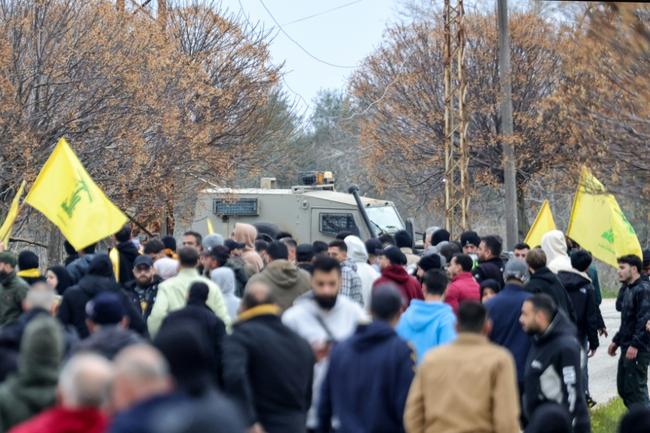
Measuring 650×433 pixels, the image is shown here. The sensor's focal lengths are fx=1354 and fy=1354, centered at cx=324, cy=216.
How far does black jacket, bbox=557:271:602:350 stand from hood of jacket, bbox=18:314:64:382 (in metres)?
7.79

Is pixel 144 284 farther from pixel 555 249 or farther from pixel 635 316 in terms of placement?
pixel 635 316

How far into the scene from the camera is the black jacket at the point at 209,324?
31.7 feet

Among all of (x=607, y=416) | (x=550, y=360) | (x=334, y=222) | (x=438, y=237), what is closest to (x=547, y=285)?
(x=550, y=360)

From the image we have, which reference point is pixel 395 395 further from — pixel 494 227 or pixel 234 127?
pixel 494 227

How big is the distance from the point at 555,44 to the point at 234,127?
22249 mm

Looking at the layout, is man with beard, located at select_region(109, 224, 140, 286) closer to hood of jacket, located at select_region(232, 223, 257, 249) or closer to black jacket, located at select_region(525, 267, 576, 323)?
hood of jacket, located at select_region(232, 223, 257, 249)

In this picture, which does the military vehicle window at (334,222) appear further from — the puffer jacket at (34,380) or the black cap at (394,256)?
the puffer jacket at (34,380)

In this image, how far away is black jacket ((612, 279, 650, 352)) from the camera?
1392cm

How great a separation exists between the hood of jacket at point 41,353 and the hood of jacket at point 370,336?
6.77 ft

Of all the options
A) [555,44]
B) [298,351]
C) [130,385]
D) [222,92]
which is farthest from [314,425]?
[222,92]

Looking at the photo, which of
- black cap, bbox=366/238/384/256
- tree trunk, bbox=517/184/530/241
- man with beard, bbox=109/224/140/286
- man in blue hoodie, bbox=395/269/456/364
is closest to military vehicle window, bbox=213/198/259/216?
black cap, bbox=366/238/384/256

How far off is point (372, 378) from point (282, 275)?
136 inches

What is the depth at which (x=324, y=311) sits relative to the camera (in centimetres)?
918

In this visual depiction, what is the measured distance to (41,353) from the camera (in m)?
6.45
